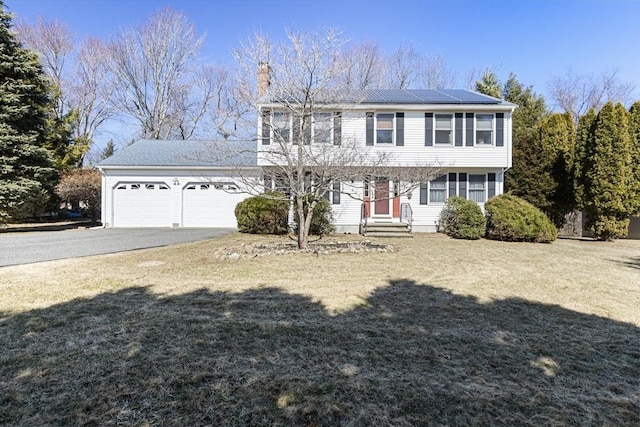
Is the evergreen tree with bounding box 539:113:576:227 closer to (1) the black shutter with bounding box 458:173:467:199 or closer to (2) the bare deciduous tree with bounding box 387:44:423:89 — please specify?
(1) the black shutter with bounding box 458:173:467:199

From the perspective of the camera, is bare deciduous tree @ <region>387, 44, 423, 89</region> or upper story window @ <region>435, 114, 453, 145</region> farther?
bare deciduous tree @ <region>387, 44, 423, 89</region>

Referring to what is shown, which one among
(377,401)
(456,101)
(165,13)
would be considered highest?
(165,13)

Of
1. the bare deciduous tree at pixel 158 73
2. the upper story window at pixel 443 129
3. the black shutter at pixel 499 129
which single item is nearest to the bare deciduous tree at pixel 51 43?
the bare deciduous tree at pixel 158 73

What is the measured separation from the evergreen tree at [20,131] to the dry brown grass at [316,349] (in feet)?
39.5

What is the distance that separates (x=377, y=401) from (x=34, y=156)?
19.9m

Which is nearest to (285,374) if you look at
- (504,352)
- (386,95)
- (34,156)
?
(504,352)

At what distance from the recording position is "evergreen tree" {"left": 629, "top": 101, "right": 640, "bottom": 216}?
12992 millimetres

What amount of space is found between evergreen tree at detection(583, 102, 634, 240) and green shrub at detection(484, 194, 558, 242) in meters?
2.19

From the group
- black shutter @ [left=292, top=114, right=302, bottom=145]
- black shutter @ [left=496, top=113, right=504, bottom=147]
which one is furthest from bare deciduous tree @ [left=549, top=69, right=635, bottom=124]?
black shutter @ [left=292, top=114, right=302, bottom=145]

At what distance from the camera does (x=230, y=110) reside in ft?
31.7

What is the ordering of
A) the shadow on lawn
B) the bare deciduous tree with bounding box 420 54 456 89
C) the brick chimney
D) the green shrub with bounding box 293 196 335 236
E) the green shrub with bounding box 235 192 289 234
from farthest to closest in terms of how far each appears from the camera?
the bare deciduous tree with bounding box 420 54 456 89, the green shrub with bounding box 235 192 289 234, the green shrub with bounding box 293 196 335 236, the brick chimney, the shadow on lawn

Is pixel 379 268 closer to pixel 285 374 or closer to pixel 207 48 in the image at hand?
pixel 285 374

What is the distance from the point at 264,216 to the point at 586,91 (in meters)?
32.5

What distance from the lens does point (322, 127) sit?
10.5 m
